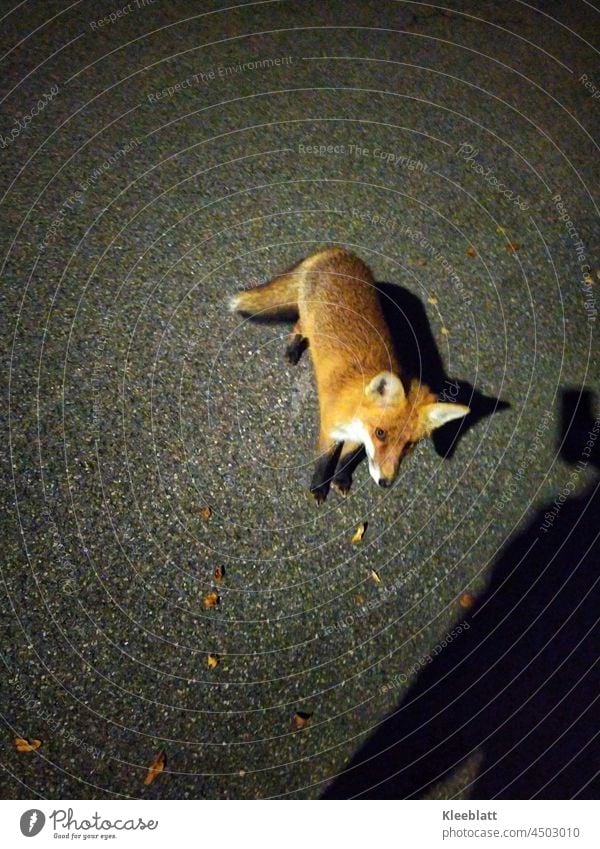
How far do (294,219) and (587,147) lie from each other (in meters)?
2.04

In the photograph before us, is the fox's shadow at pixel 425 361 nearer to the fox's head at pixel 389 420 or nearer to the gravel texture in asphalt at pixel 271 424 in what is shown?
the gravel texture in asphalt at pixel 271 424

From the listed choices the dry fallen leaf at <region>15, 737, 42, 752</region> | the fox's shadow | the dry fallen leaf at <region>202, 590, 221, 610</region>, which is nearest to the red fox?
the fox's shadow

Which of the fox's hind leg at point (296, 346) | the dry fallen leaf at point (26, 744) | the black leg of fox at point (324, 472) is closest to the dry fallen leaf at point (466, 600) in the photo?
the black leg of fox at point (324, 472)

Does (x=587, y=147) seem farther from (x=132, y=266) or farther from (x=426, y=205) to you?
(x=132, y=266)

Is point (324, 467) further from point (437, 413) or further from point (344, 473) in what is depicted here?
point (437, 413)

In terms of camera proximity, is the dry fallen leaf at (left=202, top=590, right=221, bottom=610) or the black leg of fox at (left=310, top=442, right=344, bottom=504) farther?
the black leg of fox at (left=310, top=442, right=344, bottom=504)

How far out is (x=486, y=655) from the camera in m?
2.65

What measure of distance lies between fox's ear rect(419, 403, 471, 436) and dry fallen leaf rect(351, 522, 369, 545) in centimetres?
49

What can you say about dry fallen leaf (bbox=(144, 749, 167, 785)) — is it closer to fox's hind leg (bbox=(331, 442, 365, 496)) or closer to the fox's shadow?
fox's hind leg (bbox=(331, 442, 365, 496))

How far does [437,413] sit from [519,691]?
119 cm

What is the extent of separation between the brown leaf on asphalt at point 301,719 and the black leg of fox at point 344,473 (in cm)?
90

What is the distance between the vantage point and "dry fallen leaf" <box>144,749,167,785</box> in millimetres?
2189

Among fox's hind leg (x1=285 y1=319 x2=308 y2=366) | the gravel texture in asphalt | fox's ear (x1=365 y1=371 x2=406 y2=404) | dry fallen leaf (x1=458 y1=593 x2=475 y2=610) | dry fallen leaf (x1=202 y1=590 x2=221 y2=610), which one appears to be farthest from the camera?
fox's hind leg (x1=285 y1=319 x2=308 y2=366)

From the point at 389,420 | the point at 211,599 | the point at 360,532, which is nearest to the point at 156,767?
the point at 211,599
